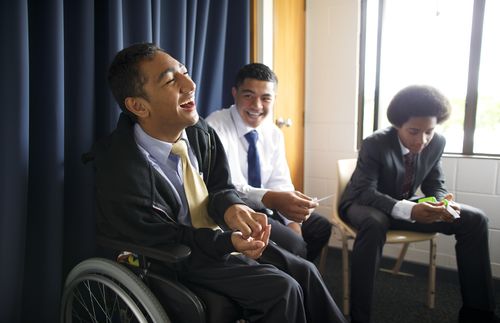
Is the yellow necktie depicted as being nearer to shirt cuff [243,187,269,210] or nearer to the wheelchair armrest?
the wheelchair armrest

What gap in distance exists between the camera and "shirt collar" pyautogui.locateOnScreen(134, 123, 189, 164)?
1115 mm

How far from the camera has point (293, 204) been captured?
54.2 inches

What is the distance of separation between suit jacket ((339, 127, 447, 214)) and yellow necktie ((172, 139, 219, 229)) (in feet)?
3.17

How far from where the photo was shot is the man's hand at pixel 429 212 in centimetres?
159

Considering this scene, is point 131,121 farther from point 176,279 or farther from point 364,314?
point 364,314

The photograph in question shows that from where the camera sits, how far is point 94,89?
1309 millimetres

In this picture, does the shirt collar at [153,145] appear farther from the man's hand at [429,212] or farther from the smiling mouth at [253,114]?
the man's hand at [429,212]

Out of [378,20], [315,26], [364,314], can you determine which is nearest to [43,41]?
[364,314]

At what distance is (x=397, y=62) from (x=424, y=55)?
17 cm

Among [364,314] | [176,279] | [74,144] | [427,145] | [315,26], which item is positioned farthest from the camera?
[315,26]

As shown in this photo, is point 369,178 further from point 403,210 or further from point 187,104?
point 187,104

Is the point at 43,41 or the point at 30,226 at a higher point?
the point at 43,41

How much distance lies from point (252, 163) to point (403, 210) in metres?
0.75

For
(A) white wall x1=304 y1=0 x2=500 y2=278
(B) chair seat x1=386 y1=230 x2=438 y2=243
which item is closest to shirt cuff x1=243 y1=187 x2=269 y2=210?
(B) chair seat x1=386 y1=230 x2=438 y2=243
